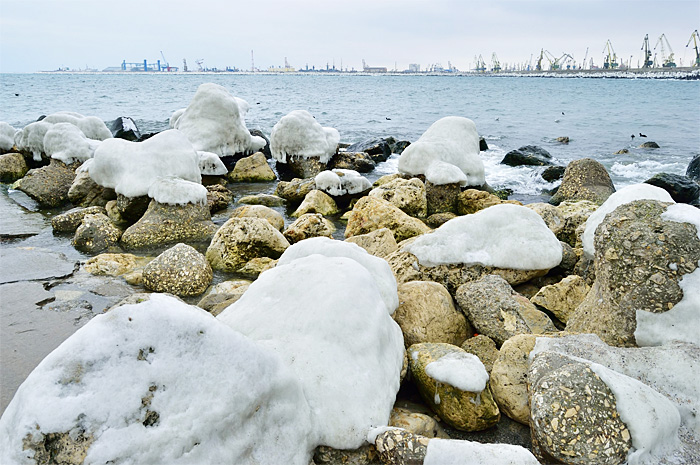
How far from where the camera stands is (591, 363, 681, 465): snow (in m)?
2.73

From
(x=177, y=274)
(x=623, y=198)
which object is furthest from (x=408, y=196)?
(x=177, y=274)

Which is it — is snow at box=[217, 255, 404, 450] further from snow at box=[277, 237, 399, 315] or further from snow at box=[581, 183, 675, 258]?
snow at box=[581, 183, 675, 258]

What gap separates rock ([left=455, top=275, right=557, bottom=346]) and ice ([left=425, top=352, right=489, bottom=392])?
92 centimetres

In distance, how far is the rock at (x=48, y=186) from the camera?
1045cm

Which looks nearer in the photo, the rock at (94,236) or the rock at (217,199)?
the rock at (94,236)

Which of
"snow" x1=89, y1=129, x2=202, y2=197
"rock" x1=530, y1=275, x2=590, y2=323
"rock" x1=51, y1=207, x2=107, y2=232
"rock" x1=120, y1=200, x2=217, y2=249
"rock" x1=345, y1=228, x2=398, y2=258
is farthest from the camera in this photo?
"snow" x1=89, y1=129, x2=202, y2=197

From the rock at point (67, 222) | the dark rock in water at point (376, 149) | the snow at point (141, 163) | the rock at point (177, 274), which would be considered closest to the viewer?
the rock at point (177, 274)

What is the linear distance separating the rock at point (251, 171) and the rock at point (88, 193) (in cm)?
387

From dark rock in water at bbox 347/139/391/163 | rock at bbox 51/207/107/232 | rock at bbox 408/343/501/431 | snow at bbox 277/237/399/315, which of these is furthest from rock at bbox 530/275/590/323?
dark rock in water at bbox 347/139/391/163

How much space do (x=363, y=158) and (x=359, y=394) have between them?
1280 centimetres

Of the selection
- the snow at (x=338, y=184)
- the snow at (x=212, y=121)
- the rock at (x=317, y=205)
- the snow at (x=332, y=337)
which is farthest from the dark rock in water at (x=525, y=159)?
the snow at (x=332, y=337)

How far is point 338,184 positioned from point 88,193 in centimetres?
541

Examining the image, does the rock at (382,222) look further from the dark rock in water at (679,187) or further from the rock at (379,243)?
the dark rock in water at (679,187)

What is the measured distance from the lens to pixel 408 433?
277 cm
